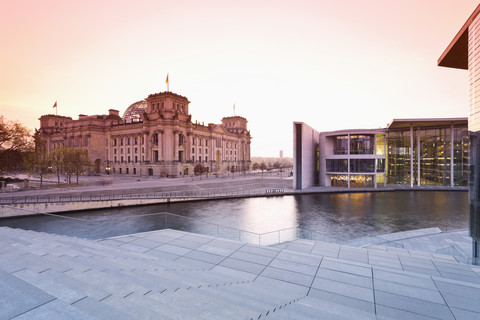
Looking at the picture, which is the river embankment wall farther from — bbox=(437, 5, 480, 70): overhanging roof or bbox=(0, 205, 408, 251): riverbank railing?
bbox=(437, 5, 480, 70): overhanging roof

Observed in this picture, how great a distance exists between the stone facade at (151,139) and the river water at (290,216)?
139 ft

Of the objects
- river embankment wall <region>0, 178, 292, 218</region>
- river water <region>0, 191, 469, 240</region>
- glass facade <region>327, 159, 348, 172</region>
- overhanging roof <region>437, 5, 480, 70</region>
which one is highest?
overhanging roof <region>437, 5, 480, 70</region>

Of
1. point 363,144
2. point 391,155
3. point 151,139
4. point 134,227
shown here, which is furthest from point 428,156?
point 151,139

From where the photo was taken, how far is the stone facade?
78.8 metres

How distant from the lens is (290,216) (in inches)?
1246

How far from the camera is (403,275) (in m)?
8.30

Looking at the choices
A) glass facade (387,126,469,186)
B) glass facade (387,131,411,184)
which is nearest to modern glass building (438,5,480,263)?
glass facade (387,126,469,186)

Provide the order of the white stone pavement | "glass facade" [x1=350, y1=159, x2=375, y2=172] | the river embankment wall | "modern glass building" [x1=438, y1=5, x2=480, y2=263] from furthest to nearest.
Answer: "glass facade" [x1=350, y1=159, x2=375, y2=172]
the river embankment wall
"modern glass building" [x1=438, y1=5, x2=480, y2=263]
the white stone pavement

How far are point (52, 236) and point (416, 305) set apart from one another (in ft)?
50.6

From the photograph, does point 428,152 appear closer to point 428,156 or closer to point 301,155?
point 428,156

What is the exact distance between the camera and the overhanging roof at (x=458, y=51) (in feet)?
62.3

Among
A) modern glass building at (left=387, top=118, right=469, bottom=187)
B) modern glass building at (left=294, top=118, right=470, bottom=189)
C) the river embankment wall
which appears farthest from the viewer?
modern glass building at (left=387, top=118, right=469, bottom=187)

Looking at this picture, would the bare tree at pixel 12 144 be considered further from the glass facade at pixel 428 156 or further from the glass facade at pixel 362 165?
the glass facade at pixel 428 156

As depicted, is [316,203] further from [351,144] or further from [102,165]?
[102,165]
